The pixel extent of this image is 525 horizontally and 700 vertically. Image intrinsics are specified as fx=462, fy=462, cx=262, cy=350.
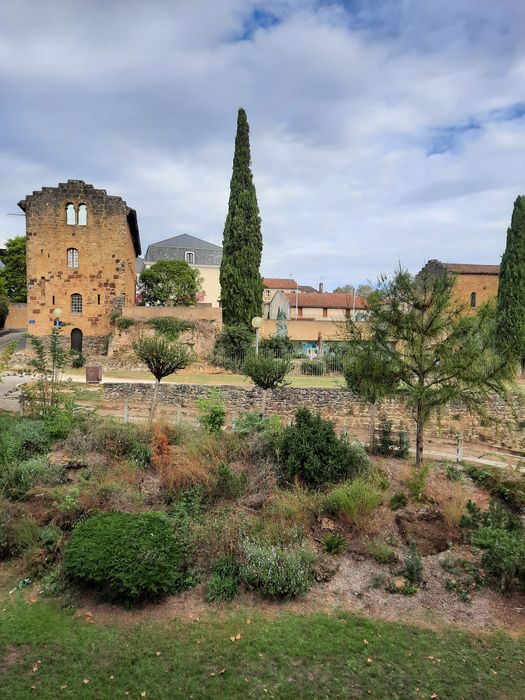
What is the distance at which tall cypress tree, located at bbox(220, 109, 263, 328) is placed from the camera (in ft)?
104

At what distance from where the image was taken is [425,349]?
11.0m

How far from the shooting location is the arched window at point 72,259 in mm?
30527

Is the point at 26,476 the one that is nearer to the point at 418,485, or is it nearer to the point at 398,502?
the point at 398,502

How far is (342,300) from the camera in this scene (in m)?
51.4

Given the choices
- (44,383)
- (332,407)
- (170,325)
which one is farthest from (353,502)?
(170,325)

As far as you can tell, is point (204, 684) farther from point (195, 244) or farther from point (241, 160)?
point (195, 244)

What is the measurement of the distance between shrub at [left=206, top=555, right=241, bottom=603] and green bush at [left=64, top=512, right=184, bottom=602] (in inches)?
18.7

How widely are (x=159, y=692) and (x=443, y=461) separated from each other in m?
9.46

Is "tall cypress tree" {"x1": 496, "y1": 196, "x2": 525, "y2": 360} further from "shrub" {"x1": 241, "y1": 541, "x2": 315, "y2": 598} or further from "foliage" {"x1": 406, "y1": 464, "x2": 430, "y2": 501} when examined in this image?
"shrub" {"x1": 241, "y1": 541, "x2": 315, "y2": 598}

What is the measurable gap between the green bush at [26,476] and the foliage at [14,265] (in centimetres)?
4438

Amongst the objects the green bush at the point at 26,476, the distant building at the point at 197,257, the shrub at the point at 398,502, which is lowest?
the shrub at the point at 398,502

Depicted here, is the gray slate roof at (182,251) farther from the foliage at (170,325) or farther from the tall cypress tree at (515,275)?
the tall cypress tree at (515,275)

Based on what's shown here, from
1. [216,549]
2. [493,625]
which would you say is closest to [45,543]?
[216,549]

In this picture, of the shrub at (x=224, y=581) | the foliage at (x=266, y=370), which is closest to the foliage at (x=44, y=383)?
the foliage at (x=266, y=370)
